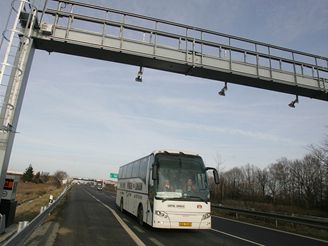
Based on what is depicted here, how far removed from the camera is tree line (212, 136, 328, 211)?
219ft

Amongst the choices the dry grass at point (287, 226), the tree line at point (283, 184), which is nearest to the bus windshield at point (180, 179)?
the dry grass at point (287, 226)

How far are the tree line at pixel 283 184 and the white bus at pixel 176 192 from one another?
1813 inches

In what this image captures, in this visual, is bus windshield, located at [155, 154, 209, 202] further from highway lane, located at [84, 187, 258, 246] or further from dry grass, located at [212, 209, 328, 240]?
dry grass, located at [212, 209, 328, 240]

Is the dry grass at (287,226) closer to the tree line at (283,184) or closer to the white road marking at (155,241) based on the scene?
the white road marking at (155,241)

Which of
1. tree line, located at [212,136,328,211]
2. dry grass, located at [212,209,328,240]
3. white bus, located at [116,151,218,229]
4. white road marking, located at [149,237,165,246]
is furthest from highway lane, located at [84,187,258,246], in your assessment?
tree line, located at [212,136,328,211]

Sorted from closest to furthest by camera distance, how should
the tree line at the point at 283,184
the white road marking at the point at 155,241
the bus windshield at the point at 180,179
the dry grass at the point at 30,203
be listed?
the white road marking at the point at 155,241
the bus windshield at the point at 180,179
the dry grass at the point at 30,203
the tree line at the point at 283,184

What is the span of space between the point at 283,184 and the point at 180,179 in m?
91.2

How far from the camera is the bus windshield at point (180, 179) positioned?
1268 cm

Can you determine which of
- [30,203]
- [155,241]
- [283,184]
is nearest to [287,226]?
[155,241]

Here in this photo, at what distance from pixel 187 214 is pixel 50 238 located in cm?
478

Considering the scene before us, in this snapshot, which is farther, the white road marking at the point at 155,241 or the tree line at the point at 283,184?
the tree line at the point at 283,184

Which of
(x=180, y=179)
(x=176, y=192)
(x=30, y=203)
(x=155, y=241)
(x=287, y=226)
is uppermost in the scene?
(x=180, y=179)

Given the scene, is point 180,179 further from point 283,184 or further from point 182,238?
point 283,184

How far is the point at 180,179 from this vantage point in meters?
13.0
